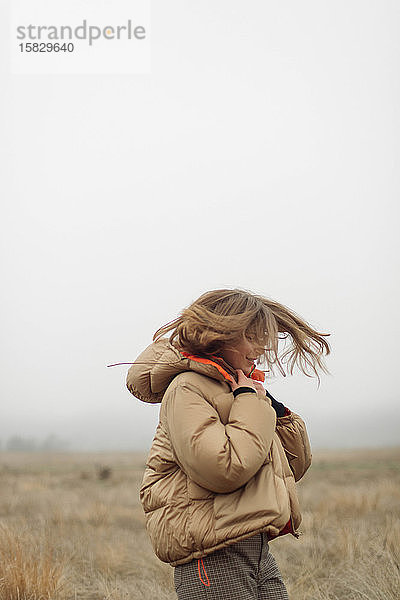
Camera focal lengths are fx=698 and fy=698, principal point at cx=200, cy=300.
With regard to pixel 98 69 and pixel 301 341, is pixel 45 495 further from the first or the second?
pixel 301 341

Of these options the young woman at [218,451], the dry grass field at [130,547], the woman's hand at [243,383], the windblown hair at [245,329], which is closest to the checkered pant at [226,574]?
the young woman at [218,451]

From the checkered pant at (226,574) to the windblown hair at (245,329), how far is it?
502mm

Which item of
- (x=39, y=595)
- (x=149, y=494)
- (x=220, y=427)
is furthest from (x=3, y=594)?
(x=220, y=427)

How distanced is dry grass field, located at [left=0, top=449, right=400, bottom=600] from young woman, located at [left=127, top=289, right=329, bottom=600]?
1.59 meters

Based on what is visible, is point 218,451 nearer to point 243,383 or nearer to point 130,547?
point 243,383

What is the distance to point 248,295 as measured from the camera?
198 centimetres

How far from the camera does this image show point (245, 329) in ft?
6.26

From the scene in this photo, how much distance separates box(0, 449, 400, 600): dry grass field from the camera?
10.9 feet

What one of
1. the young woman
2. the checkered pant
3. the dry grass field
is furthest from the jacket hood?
the dry grass field

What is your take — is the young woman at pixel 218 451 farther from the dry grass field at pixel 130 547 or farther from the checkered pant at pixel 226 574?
the dry grass field at pixel 130 547

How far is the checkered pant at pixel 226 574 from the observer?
5.88ft

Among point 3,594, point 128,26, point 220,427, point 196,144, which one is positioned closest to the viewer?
point 220,427

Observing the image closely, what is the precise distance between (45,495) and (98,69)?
520cm

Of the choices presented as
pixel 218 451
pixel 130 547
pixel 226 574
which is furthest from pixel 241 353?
pixel 130 547
